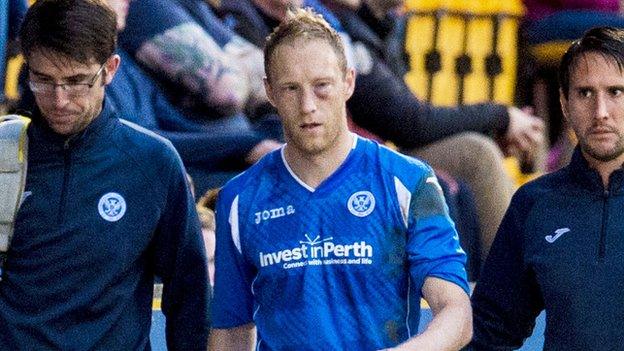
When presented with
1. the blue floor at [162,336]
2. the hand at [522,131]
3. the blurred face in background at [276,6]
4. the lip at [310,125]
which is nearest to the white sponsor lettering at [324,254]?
the lip at [310,125]

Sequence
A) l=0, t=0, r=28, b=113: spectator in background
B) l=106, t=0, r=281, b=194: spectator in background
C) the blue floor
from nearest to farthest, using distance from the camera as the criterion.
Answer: the blue floor → l=0, t=0, r=28, b=113: spectator in background → l=106, t=0, r=281, b=194: spectator in background

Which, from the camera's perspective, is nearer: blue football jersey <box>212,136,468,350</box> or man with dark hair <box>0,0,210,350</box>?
blue football jersey <box>212,136,468,350</box>

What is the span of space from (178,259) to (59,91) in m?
0.60

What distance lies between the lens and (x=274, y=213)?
15.3 feet

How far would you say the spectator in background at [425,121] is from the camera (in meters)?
7.91

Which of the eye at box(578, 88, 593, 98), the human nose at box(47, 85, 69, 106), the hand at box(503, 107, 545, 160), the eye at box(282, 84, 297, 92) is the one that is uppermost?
the eye at box(282, 84, 297, 92)

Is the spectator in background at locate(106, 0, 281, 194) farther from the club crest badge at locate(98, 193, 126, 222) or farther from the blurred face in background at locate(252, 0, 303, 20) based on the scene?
the club crest badge at locate(98, 193, 126, 222)

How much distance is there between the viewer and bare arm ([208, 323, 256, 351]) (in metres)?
4.78

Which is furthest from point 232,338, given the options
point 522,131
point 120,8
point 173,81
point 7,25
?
point 522,131

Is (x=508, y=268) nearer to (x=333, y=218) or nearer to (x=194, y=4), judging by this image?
(x=333, y=218)

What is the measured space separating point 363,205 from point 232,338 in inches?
20.8

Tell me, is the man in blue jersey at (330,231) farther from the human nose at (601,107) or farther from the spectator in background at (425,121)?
the spectator in background at (425,121)

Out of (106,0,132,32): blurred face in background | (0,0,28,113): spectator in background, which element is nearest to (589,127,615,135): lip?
(106,0,132,32): blurred face in background

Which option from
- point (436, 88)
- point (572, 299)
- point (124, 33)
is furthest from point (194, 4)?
point (572, 299)
